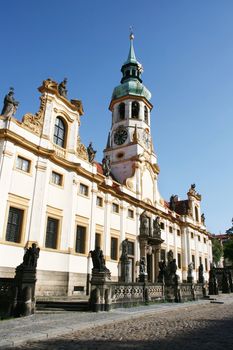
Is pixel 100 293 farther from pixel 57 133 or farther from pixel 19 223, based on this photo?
pixel 57 133

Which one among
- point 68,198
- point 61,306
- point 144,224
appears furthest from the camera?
point 144,224

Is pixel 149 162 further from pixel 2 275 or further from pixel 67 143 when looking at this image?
pixel 2 275

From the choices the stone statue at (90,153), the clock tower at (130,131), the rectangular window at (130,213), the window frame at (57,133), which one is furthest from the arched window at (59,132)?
the rectangular window at (130,213)

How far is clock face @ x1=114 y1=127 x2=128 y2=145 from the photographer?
1464 inches

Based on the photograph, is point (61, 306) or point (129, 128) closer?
point (61, 306)

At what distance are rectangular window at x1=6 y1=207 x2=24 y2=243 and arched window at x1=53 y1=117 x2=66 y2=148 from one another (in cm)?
659

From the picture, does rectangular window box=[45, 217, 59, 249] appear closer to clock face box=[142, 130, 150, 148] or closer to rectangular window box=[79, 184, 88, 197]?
rectangular window box=[79, 184, 88, 197]

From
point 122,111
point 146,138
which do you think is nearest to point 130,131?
point 146,138

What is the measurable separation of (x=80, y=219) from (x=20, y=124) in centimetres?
839

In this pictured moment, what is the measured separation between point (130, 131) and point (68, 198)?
17709 mm

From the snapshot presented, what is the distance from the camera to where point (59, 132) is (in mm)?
23172

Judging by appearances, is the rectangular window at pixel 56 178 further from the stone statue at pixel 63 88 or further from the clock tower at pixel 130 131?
the clock tower at pixel 130 131

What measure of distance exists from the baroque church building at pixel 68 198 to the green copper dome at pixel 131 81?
12.4ft

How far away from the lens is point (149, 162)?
36781 mm
